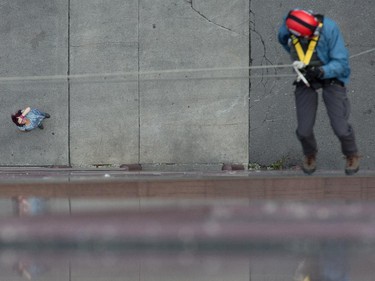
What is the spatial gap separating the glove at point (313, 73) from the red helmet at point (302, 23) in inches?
10.7

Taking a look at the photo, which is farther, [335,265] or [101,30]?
[101,30]

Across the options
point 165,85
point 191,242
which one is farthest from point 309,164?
point 165,85

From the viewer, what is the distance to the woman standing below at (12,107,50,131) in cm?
886

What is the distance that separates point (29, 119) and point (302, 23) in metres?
3.88

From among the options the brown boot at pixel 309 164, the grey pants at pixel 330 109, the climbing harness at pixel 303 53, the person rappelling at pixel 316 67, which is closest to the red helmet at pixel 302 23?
the person rappelling at pixel 316 67

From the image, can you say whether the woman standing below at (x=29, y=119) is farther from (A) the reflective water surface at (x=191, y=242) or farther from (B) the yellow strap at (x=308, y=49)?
(B) the yellow strap at (x=308, y=49)

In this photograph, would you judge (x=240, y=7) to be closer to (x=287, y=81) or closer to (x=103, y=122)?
(x=287, y=81)

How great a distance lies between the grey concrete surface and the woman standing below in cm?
11

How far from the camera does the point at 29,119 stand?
8.90 m

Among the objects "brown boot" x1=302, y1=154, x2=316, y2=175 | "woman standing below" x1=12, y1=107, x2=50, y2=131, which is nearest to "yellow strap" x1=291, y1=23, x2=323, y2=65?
"brown boot" x1=302, y1=154, x2=316, y2=175

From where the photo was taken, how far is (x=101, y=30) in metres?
9.00

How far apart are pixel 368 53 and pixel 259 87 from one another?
49.5 inches

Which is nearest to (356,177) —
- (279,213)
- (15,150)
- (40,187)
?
(279,213)

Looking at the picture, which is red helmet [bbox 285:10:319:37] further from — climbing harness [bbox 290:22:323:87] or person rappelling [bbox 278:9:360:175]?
climbing harness [bbox 290:22:323:87]
